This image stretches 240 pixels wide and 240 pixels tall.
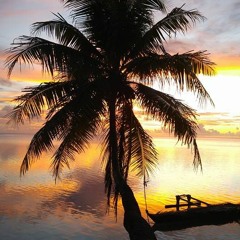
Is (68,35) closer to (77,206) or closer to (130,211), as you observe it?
(130,211)

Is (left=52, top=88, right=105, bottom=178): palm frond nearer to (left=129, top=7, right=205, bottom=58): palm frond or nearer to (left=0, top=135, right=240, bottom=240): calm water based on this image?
(left=129, top=7, right=205, bottom=58): palm frond

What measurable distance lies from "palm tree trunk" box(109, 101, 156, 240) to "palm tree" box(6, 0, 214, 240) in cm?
3

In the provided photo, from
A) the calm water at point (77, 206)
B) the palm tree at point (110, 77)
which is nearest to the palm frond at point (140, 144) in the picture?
the palm tree at point (110, 77)

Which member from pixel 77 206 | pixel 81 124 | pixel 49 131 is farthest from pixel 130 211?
pixel 77 206

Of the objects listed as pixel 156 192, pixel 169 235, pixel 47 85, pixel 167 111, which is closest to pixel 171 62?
pixel 167 111

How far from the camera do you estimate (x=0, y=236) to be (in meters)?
25.2

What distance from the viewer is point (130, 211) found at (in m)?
11.1

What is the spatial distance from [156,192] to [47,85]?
3856 cm

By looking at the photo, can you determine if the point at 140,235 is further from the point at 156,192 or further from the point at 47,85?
the point at 156,192

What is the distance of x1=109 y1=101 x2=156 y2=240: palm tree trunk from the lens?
1047 centimetres

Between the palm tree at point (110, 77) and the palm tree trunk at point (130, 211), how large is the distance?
0.11 ft

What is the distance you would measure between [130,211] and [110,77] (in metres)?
4.92

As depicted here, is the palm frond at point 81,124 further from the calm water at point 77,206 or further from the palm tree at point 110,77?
the calm water at point 77,206

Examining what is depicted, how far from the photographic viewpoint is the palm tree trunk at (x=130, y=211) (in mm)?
10469
